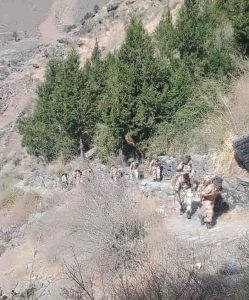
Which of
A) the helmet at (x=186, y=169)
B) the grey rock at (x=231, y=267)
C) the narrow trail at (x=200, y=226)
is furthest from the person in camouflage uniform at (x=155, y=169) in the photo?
the grey rock at (x=231, y=267)

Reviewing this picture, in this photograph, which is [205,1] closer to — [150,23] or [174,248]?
[174,248]

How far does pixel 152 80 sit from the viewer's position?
2108 cm

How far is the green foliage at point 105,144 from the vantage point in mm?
22273

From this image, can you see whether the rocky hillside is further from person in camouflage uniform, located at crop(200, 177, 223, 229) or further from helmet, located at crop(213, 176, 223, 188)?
person in camouflage uniform, located at crop(200, 177, 223, 229)

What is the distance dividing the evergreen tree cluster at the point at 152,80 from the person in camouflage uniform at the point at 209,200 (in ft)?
19.2

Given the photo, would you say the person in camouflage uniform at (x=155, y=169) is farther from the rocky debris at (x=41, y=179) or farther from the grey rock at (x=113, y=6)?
the grey rock at (x=113, y=6)

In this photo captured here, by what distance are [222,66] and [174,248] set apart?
1124 cm

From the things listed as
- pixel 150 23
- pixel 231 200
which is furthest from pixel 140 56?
pixel 150 23

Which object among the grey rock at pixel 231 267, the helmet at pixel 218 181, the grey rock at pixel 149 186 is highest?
the helmet at pixel 218 181

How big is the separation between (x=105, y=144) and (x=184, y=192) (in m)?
8.84

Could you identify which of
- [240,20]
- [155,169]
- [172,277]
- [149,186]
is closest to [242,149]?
[149,186]

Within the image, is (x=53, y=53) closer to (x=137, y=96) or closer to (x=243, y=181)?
(x=137, y=96)

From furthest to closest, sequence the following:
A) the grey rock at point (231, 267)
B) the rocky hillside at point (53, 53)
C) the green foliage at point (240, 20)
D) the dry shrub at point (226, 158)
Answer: the rocky hillside at point (53, 53) → the green foliage at point (240, 20) → the dry shrub at point (226, 158) → the grey rock at point (231, 267)

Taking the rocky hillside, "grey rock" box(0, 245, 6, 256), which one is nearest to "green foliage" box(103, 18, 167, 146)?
"grey rock" box(0, 245, 6, 256)
